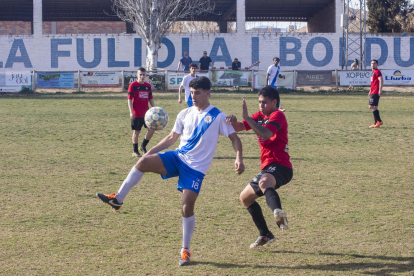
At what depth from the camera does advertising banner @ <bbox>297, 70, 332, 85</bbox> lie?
27.9m

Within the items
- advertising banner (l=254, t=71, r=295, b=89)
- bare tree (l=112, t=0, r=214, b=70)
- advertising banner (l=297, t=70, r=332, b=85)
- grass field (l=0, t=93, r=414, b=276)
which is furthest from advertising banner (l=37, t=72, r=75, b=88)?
grass field (l=0, t=93, r=414, b=276)

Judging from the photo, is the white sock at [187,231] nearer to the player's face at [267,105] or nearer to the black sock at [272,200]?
the black sock at [272,200]

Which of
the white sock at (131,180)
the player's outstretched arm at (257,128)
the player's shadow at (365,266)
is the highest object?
the player's outstretched arm at (257,128)

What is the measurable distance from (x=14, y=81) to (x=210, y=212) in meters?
23.0

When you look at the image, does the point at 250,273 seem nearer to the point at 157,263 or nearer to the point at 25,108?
the point at 157,263

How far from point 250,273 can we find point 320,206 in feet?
8.33

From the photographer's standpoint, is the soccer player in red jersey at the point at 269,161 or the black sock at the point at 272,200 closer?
the black sock at the point at 272,200

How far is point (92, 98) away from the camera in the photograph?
23.8m

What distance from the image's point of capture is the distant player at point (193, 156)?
4.82m

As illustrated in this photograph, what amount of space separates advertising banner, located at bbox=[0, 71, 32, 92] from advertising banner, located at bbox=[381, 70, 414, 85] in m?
21.1

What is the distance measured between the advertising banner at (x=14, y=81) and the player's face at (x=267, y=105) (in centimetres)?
2388

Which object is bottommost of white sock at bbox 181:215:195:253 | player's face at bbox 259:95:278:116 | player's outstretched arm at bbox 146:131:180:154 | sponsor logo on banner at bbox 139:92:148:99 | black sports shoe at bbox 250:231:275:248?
black sports shoe at bbox 250:231:275:248

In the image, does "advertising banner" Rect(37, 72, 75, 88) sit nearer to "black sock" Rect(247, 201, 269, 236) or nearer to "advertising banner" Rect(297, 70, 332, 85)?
"advertising banner" Rect(297, 70, 332, 85)

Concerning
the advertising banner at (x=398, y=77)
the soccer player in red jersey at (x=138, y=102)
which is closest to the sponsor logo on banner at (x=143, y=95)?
the soccer player in red jersey at (x=138, y=102)
